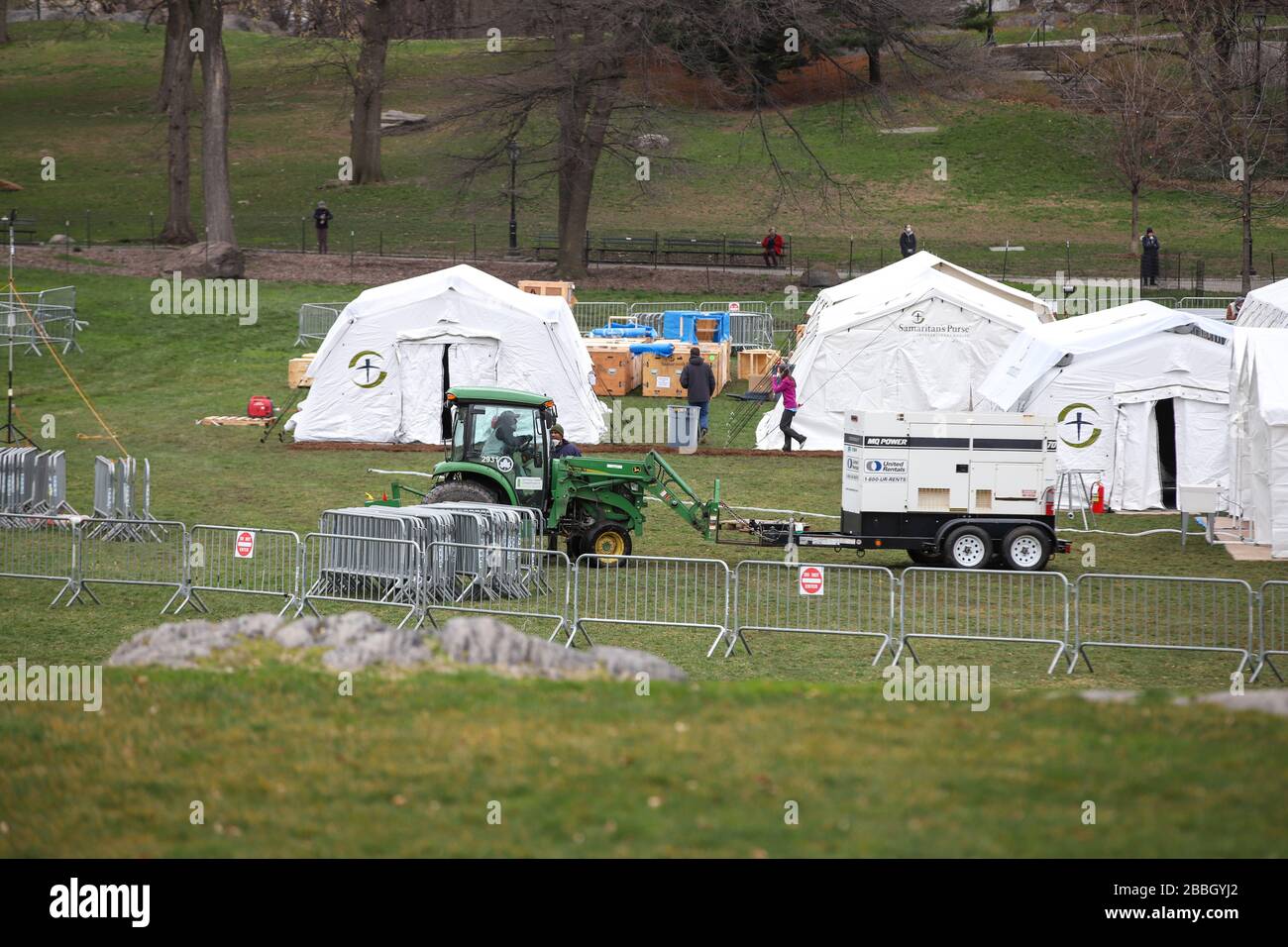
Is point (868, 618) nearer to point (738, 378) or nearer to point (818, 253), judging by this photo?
point (738, 378)

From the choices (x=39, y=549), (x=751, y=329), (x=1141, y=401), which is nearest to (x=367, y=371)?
(x=39, y=549)

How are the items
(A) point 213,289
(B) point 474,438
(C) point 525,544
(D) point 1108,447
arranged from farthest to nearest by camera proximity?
(A) point 213,289, (D) point 1108,447, (B) point 474,438, (C) point 525,544

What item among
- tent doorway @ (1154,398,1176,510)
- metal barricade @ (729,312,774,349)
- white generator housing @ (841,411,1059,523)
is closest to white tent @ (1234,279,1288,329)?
tent doorway @ (1154,398,1176,510)

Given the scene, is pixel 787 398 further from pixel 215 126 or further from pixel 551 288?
pixel 215 126

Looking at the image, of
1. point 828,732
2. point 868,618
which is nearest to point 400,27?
point 868,618

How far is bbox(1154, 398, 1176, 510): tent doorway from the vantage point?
23906 mm

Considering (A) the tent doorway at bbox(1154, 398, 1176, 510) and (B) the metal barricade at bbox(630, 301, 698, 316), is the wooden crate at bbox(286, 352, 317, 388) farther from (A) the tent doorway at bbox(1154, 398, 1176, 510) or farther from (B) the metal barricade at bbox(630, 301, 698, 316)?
(A) the tent doorway at bbox(1154, 398, 1176, 510)

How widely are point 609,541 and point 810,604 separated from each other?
3.06 m

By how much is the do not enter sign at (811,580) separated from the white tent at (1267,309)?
12.3 m

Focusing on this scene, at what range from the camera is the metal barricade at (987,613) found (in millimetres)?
14469

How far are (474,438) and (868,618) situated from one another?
6.34 metres

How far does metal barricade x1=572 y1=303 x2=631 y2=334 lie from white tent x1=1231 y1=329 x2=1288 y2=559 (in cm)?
2017
